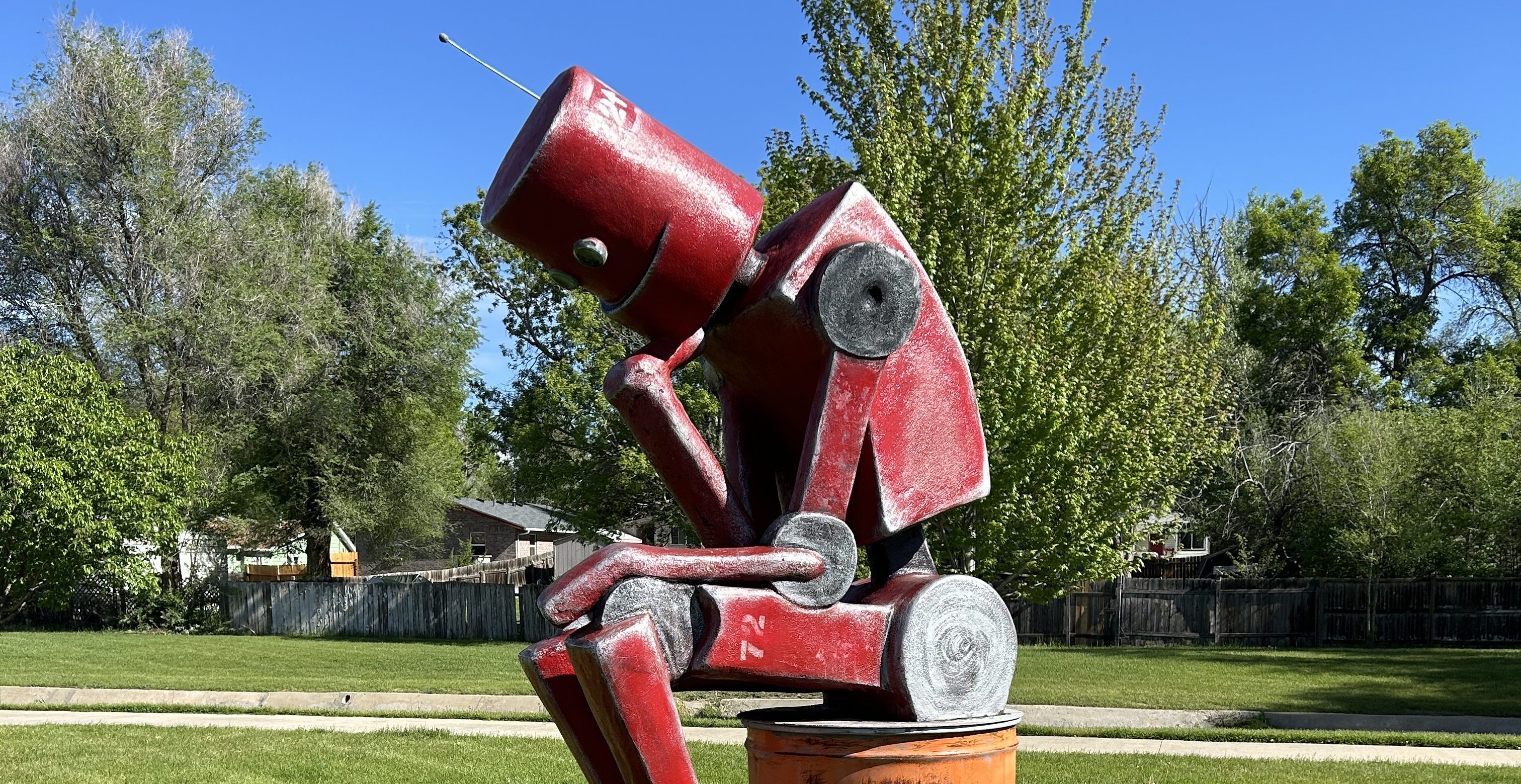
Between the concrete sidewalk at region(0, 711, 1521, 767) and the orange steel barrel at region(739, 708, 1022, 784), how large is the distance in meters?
6.57

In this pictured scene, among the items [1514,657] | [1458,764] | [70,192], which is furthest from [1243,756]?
[70,192]

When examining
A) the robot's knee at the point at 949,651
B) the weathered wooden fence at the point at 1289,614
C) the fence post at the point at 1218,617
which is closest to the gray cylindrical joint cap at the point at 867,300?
the robot's knee at the point at 949,651

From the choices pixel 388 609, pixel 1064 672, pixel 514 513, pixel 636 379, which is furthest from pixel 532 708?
pixel 514 513

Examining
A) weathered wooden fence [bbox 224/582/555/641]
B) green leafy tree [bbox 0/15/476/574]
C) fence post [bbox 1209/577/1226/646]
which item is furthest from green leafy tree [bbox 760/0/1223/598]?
green leafy tree [bbox 0/15/476/574]

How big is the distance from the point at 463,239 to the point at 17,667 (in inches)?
470

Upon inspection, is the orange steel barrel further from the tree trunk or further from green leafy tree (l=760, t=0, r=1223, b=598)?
the tree trunk

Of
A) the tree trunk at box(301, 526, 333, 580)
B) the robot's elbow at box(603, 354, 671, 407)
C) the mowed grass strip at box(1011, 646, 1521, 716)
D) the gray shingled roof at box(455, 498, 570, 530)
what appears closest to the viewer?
the robot's elbow at box(603, 354, 671, 407)

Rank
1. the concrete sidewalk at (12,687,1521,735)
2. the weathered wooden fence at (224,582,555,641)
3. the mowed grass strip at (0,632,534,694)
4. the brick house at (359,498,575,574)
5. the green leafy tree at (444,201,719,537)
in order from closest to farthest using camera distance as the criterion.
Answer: the concrete sidewalk at (12,687,1521,735) < the mowed grass strip at (0,632,534,694) < the green leafy tree at (444,201,719,537) < the weathered wooden fence at (224,582,555,641) < the brick house at (359,498,575,574)

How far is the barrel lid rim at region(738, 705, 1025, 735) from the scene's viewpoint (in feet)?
12.0

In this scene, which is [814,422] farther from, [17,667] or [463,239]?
[463,239]

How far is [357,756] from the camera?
30.9 feet

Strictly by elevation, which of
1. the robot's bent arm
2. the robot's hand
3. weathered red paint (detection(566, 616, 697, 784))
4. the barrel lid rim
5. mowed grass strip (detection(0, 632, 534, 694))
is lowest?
mowed grass strip (detection(0, 632, 534, 694))

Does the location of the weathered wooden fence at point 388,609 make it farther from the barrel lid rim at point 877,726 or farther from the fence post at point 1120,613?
the barrel lid rim at point 877,726

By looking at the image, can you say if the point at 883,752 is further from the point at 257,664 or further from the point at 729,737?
the point at 257,664
